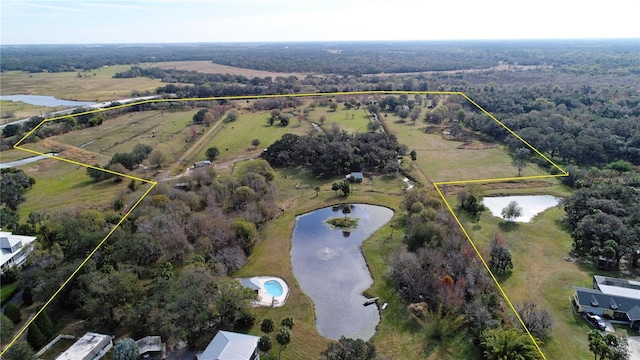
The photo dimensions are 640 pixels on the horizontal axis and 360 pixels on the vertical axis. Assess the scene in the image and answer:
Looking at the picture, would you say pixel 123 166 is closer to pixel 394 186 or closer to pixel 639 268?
pixel 394 186

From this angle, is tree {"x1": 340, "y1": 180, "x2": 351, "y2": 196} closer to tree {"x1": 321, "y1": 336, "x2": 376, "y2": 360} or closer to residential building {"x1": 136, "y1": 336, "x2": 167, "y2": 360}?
tree {"x1": 321, "y1": 336, "x2": 376, "y2": 360}

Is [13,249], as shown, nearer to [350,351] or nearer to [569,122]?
[350,351]

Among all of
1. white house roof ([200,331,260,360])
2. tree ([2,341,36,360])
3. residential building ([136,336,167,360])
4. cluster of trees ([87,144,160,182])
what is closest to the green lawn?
white house roof ([200,331,260,360])

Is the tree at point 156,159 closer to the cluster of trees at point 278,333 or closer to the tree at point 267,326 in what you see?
the cluster of trees at point 278,333

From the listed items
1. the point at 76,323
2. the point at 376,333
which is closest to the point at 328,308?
the point at 376,333

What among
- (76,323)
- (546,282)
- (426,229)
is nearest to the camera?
(76,323)

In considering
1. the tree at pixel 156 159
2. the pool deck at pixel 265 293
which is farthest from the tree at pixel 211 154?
the pool deck at pixel 265 293

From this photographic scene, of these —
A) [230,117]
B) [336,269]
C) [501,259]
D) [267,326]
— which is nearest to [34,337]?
[267,326]
